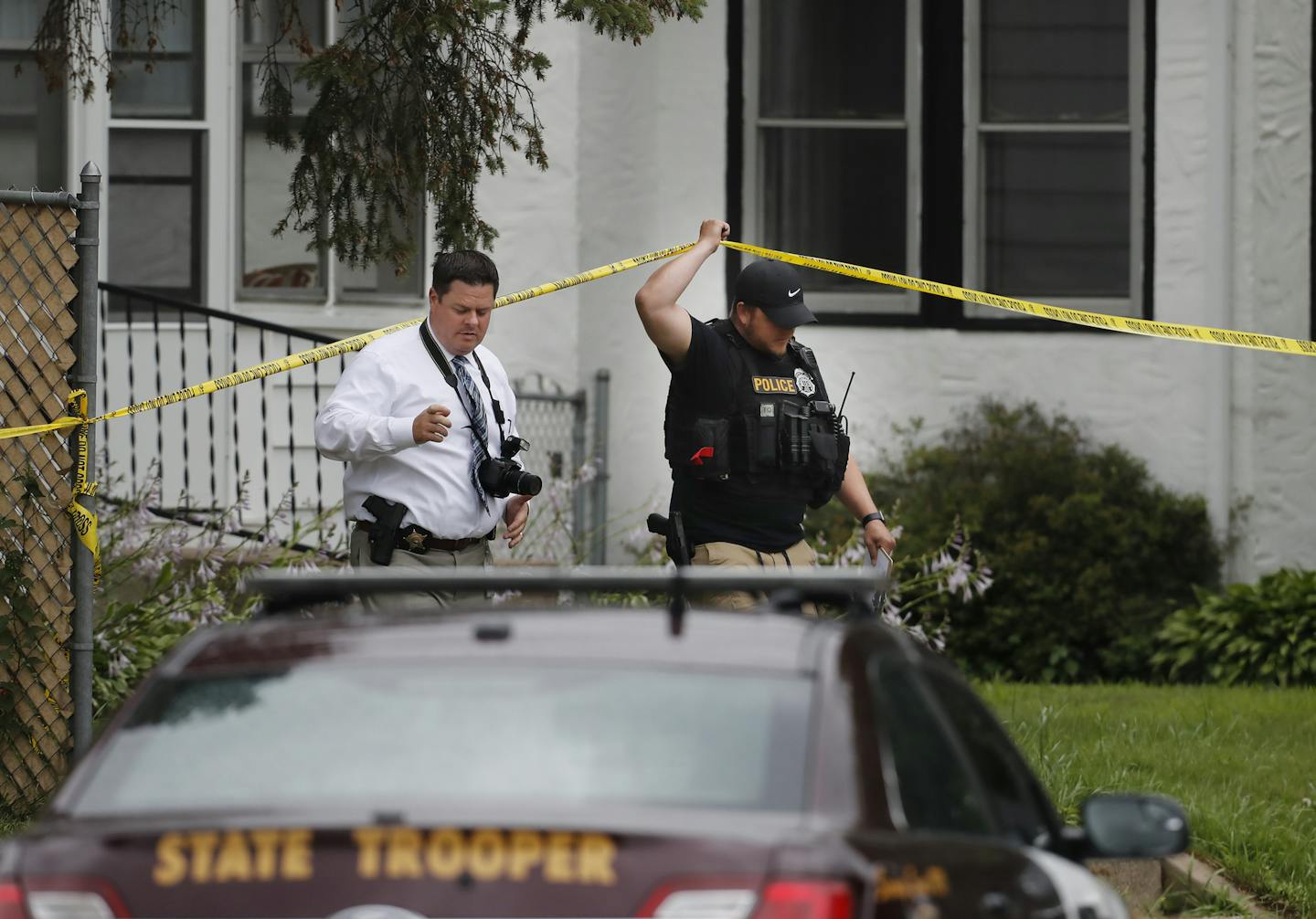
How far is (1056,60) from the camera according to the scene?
12.2m

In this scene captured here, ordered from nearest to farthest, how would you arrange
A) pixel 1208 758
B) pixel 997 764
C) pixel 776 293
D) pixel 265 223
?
pixel 997 764, pixel 776 293, pixel 1208 758, pixel 265 223

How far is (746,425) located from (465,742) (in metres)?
3.94

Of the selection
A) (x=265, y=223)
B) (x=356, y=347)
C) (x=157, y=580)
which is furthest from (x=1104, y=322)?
(x=265, y=223)

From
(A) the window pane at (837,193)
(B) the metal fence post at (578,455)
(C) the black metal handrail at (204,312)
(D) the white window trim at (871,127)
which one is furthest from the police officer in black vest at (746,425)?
(A) the window pane at (837,193)

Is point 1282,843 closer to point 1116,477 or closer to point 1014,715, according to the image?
point 1014,715

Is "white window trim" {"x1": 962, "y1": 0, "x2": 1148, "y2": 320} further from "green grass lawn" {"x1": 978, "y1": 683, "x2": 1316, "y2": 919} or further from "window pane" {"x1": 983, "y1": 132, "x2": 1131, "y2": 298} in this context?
"green grass lawn" {"x1": 978, "y1": 683, "x2": 1316, "y2": 919}

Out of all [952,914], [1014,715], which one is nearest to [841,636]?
[952,914]

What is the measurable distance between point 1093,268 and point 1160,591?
78.0 inches

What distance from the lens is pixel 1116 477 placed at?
1135cm

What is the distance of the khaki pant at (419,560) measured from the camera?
20.6ft

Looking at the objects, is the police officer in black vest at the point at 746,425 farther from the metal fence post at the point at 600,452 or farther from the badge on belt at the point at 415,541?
the metal fence post at the point at 600,452

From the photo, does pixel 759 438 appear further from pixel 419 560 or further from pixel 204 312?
pixel 204 312

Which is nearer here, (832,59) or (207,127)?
(207,127)

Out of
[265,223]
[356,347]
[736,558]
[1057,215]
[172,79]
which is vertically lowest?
[736,558]
